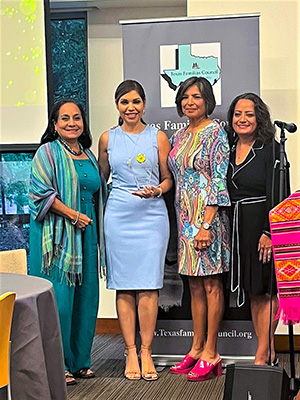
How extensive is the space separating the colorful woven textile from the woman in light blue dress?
901mm

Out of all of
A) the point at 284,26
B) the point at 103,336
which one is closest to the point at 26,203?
the point at 103,336

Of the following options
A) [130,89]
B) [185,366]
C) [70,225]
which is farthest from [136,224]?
[185,366]

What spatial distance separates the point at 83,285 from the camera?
15.3ft

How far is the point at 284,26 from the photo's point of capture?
5121 millimetres

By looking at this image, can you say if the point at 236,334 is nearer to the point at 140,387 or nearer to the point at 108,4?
the point at 140,387

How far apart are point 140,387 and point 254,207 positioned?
1225 millimetres

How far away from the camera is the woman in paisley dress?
455cm

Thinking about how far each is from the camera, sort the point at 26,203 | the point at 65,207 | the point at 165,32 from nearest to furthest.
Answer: the point at 65,207 < the point at 165,32 < the point at 26,203

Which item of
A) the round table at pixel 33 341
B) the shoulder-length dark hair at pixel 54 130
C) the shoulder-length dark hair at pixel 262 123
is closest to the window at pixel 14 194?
the shoulder-length dark hair at pixel 54 130

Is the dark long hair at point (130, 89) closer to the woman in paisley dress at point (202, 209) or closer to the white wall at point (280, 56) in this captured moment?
the woman in paisley dress at point (202, 209)

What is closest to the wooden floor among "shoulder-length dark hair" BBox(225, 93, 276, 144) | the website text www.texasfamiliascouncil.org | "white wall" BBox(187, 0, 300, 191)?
the website text www.texasfamiliascouncil.org

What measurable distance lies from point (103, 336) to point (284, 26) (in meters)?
2.63

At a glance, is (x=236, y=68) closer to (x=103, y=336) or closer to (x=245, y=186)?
(x=245, y=186)

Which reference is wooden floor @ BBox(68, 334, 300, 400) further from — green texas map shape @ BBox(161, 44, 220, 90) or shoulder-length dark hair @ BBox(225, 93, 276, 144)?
green texas map shape @ BBox(161, 44, 220, 90)
